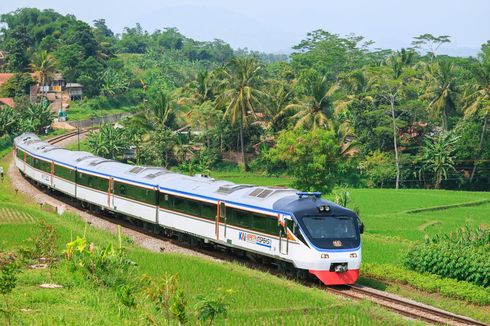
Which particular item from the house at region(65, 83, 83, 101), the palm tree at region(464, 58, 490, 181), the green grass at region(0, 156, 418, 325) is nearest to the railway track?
the green grass at region(0, 156, 418, 325)

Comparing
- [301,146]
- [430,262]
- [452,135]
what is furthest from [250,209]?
[452,135]

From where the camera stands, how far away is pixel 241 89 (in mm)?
60688

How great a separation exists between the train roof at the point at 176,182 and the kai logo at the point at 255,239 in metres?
0.95

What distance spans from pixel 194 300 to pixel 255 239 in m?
6.78

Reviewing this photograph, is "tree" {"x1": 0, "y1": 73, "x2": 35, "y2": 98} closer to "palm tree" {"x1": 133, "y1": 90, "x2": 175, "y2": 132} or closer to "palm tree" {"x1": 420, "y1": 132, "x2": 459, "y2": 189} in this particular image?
"palm tree" {"x1": 133, "y1": 90, "x2": 175, "y2": 132}

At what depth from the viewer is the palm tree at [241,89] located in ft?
198

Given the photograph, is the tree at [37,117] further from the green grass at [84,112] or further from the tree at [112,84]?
the tree at [112,84]

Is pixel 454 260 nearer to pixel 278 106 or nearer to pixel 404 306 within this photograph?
pixel 404 306

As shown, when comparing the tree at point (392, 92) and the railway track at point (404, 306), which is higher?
the tree at point (392, 92)

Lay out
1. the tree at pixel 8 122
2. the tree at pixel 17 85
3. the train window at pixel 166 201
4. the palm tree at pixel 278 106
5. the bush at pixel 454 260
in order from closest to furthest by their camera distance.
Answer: the bush at pixel 454 260
the train window at pixel 166 201
the palm tree at pixel 278 106
the tree at pixel 8 122
the tree at pixel 17 85

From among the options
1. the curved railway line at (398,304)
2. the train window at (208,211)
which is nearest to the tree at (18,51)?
the train window at (208,211)

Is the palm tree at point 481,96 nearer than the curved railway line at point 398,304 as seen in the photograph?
No

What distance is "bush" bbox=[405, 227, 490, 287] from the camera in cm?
2191

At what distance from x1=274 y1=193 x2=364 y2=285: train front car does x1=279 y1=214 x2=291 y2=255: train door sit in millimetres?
266
